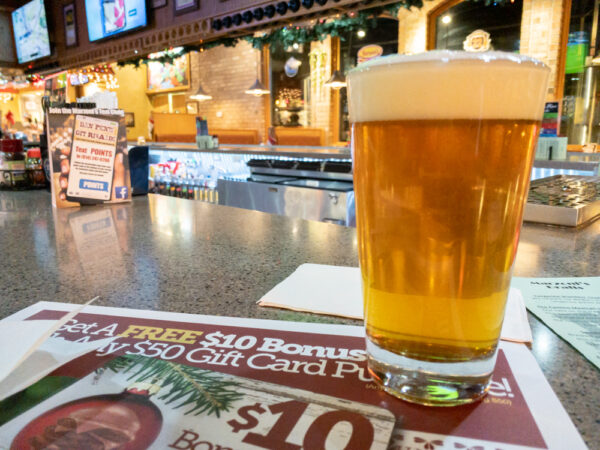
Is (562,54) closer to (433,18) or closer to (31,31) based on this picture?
(433,18)

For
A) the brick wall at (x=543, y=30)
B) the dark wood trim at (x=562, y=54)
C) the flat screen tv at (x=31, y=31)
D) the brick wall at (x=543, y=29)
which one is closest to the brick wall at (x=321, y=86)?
the brick wall at (x=543, y=30)

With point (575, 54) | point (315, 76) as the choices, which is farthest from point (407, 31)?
point (575, 54)

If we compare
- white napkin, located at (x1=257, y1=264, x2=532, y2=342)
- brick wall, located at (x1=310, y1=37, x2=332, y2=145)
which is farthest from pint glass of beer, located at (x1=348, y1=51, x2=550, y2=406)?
brick wall, located at (x1=310, y1=37, x2=332, y2=145)

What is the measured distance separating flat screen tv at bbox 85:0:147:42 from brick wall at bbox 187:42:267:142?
4.00m

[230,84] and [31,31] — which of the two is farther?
[230,84]

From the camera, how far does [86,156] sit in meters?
1.17

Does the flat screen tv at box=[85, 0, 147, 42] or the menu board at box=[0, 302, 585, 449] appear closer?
the menu board at box=[0, 302, 585, 449]

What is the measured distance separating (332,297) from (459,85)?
12.0 inches

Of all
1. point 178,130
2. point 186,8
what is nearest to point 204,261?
point 186,8

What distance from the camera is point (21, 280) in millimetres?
606

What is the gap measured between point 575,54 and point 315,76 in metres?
4.31

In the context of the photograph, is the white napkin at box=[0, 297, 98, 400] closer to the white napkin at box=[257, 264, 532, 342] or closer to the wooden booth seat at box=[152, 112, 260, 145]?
the white napkin at box=[257, 264, 532, 342]

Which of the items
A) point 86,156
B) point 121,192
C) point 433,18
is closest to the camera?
point 86,156

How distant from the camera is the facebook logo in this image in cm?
127
